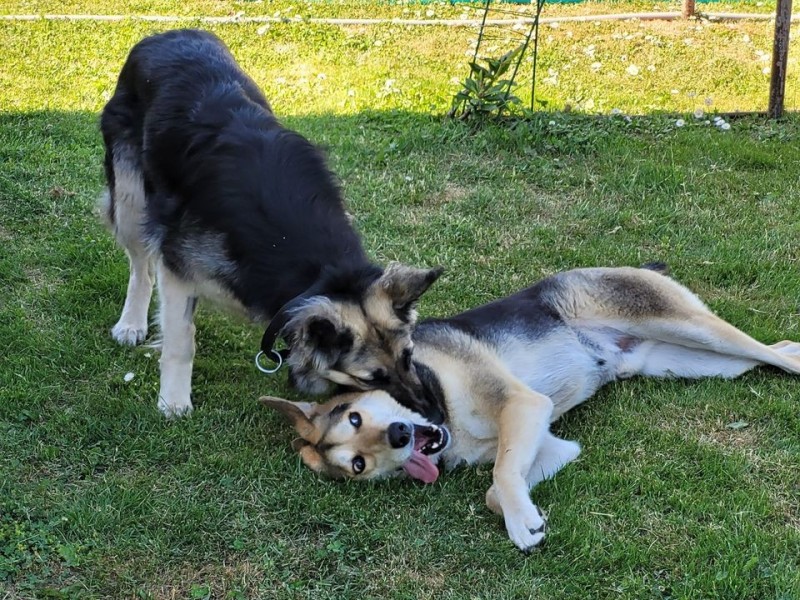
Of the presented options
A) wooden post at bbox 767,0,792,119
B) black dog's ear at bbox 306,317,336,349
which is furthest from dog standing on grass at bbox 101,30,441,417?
wooden post at bbox 767,0,792,119

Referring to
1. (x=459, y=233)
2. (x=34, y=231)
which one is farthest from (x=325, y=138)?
(x=34, y=231)

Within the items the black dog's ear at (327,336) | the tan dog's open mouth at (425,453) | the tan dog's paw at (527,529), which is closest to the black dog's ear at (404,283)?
the black dog's ear at (327,336)

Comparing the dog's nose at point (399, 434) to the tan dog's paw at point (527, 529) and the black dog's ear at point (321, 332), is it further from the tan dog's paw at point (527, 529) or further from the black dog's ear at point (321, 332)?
the tan dog's paw at point (527, 529)

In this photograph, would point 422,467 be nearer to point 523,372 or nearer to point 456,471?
point 456,471

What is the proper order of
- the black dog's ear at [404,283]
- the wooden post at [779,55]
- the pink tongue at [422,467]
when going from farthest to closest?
1. the wooden post at [779,55]
2. the pink tongue at [422,467]
3. the black dog's ear at [404,283]

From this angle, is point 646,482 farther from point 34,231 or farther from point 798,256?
point 34,231

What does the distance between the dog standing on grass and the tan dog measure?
0.24 m

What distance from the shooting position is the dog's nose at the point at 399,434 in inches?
154

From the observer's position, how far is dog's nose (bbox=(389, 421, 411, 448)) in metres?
3.91

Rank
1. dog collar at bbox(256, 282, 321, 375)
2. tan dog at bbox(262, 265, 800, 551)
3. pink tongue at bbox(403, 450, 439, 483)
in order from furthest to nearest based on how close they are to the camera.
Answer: pink tongue at bbox(403, 450, 439, 483), tan dog at bbox(262, 265, 800, 551), dog collar at bbox(256, 282, 321, 375)

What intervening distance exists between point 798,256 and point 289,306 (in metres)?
4.20

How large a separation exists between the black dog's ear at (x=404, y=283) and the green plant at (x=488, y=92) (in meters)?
4.93

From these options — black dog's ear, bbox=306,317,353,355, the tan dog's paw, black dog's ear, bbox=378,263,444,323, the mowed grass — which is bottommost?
the mowed grass

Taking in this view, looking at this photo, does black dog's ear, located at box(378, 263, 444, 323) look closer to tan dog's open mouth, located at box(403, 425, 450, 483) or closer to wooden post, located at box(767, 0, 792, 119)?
tan dog's open mouth, located at box(403, 425, 450, 483)
